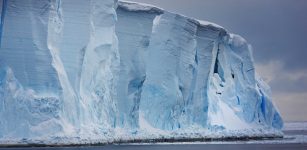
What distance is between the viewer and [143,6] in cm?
2516

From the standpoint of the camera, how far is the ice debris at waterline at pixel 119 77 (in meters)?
19.6

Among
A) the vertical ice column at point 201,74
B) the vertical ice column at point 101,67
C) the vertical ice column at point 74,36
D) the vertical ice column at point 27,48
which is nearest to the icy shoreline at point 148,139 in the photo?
the vertical ice column at point 101,67

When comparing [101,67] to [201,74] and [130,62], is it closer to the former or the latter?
[130,62]

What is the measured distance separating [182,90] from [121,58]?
472cm

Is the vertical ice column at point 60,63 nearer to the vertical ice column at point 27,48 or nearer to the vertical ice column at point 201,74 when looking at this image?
the vertical ice column at point 27,48

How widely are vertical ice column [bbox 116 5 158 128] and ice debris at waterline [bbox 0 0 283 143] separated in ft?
0.13

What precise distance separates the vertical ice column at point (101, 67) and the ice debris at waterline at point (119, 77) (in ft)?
0.12

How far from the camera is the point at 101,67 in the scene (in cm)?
2270

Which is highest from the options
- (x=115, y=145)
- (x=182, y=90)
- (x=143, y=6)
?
(x=143, y=6)

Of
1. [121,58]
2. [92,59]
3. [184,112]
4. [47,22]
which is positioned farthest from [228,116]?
[47,22]

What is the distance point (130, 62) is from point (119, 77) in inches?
29.7

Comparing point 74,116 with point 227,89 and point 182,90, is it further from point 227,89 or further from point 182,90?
point 227,89

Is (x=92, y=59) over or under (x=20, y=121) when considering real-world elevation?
over

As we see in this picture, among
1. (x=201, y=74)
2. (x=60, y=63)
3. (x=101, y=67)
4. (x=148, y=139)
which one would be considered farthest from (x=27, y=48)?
(x=201, y=74)
